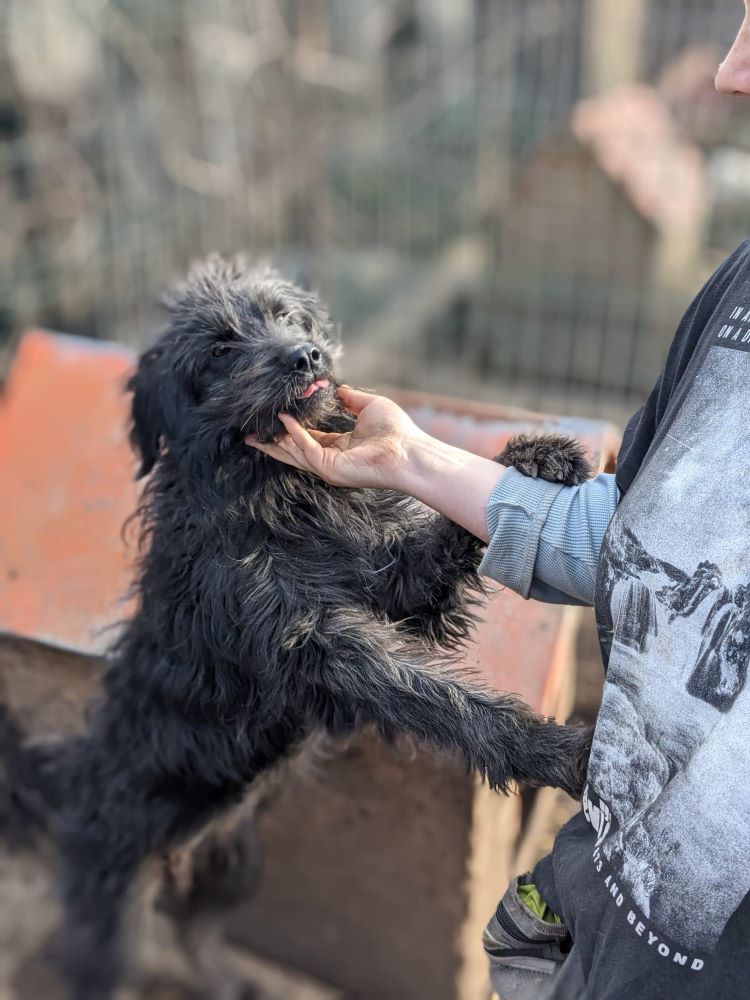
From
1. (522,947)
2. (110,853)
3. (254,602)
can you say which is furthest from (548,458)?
(110,853)

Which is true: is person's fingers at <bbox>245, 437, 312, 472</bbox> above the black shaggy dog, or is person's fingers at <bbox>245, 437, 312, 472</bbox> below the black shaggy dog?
above

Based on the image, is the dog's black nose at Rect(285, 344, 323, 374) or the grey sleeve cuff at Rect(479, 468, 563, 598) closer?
the grey sleeve cuff at Rect(479, 468, 563, 598)

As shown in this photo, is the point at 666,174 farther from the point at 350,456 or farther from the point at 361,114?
the point at 350,456

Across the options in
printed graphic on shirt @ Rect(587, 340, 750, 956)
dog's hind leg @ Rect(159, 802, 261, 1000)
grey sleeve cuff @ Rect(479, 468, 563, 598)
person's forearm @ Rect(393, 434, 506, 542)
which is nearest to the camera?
printed graphic on shirt @ Rect(587, 340, 750, 956)

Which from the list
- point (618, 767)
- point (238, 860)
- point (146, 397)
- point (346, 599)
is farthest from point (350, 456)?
point (238, 860)

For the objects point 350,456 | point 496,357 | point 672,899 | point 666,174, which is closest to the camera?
point 672,899

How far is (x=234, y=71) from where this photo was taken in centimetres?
634

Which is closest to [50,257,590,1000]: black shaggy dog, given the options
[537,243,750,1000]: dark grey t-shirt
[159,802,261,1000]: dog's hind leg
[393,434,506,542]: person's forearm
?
[393,434,506,542]: person's forearm

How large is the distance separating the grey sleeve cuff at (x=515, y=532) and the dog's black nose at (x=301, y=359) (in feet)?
1.90

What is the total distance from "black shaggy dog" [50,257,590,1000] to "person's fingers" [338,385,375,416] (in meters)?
0.03

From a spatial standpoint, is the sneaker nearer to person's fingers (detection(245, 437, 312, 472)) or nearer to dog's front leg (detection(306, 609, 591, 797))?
dog's front leg (detection(306, 609, 591, 797))

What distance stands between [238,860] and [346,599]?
3.96 feet

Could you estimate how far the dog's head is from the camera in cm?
205

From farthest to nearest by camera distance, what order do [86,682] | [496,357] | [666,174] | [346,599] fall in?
[496,357] < [666,174] < [86,682] < [346,599]
